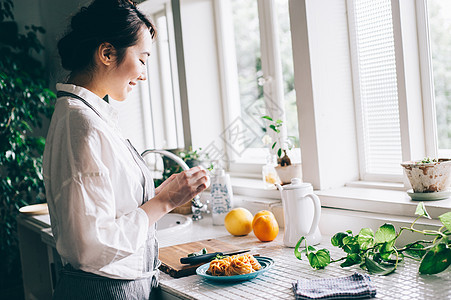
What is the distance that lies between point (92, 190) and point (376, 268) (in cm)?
70

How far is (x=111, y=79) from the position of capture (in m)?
1.30

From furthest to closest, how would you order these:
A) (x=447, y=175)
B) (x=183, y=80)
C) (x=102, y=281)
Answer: (x=183, y=80)
(x=447, y=175)
(x=102, y=281)

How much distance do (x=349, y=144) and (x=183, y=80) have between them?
1.07 m

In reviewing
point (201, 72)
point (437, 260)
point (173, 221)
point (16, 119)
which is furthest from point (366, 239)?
point (16, 119)

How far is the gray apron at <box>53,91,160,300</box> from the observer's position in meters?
1.25

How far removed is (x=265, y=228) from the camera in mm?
1696

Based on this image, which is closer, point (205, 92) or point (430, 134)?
point (430, 134)

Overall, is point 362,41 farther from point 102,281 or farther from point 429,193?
point 102,281

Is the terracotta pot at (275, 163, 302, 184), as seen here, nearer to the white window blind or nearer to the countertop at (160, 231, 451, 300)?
the white window blind

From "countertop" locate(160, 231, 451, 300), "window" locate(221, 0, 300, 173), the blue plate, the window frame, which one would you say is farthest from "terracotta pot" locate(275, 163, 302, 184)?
the blue plate

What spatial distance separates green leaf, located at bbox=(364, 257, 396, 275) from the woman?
0.45 m

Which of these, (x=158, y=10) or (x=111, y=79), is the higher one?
(x=158, y=10)

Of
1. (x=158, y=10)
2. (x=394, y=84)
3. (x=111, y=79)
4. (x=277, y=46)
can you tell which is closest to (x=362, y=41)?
(x=394, y=84)

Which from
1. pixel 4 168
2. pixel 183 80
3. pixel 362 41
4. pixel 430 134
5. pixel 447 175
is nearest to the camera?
pixel 447 175
